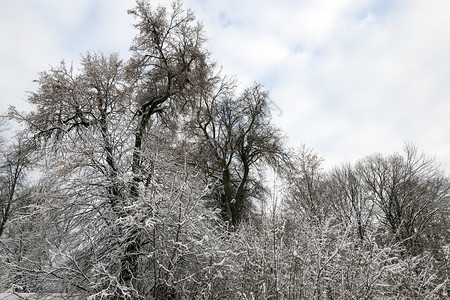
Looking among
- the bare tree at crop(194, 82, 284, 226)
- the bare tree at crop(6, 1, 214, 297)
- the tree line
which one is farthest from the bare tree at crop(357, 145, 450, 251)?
the bare tree at crop(6, 1, 214, 297)

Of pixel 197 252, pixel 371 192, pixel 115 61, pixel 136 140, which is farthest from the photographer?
pixel 371 192

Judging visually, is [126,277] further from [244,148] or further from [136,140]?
[244,148]

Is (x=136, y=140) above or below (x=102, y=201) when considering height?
above

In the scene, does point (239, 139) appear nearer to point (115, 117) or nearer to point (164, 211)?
point (115, 117)

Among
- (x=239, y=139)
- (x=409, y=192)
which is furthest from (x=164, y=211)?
(x=409, y=192)

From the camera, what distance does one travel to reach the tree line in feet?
13.8

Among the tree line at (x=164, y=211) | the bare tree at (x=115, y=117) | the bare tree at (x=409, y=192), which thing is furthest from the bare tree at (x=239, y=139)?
the bare tree at (x=409, y=192)

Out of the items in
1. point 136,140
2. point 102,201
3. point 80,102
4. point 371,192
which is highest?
point 371,192

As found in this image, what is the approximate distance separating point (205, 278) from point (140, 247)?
151 cm

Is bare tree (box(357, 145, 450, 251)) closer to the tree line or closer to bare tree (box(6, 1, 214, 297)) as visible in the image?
the tree line

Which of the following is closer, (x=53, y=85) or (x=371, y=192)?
(x=53, y=85)

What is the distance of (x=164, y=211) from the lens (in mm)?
4414

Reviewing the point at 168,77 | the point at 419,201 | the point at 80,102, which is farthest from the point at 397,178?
the point at 80,102

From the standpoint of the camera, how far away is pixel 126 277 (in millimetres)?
5086
